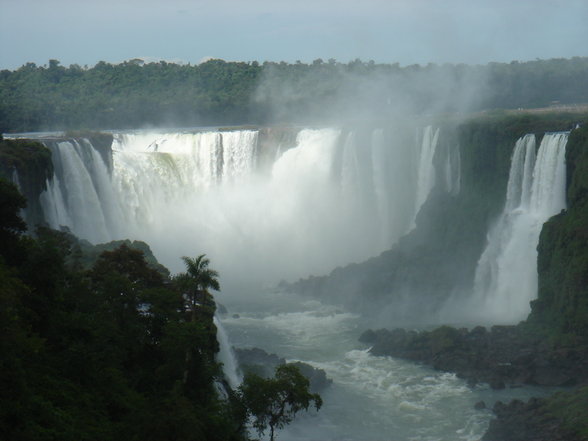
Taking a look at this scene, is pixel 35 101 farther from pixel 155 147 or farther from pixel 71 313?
pixel 71 313

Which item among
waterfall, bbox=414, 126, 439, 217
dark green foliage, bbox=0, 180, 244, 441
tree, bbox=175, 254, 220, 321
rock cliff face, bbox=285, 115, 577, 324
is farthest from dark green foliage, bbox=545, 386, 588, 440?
waterfall, bbox=414, 126, 439, 217

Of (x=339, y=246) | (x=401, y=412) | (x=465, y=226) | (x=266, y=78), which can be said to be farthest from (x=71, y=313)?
(x=266, y=78)

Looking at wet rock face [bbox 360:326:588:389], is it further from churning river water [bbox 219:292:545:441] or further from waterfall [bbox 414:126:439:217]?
waterfall [bbox 414:126:439:217]

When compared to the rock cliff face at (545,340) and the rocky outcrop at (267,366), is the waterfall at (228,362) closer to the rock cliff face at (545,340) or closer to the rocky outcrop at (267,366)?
the rocky outcrop at (267,366)

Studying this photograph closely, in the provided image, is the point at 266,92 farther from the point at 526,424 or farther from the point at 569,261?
the point at 526,424

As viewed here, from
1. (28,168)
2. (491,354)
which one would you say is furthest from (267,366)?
(28,168)
